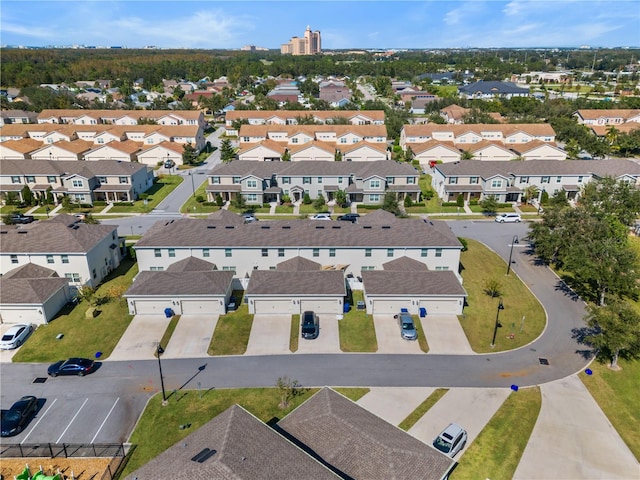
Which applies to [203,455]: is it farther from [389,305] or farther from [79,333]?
[79,333]

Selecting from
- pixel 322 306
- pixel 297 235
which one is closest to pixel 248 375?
pixel 322 306

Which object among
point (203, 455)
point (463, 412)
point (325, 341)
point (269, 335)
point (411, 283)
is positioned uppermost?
point (203, 455)

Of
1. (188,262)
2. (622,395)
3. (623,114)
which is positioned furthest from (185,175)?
(623,114)

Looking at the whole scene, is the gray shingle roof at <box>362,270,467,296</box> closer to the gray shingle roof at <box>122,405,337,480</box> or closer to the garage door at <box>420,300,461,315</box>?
the garage door at <box>420,300,461,315</box>

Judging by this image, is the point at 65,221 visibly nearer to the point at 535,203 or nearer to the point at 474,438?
the point at 474,438

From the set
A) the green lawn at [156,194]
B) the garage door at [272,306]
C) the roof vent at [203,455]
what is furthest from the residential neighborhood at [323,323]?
the green lawn at [156,194]
